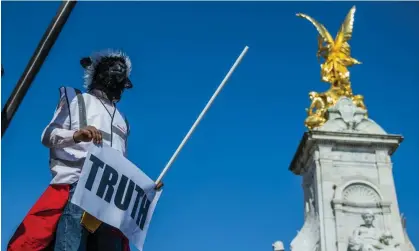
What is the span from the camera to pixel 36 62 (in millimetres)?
2605

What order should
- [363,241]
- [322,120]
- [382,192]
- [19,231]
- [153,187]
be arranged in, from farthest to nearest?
[322,120], [382,192], [363,241], [153,187], [19,231]

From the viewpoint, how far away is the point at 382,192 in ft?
47.8

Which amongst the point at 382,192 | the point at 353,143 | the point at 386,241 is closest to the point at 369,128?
the point at 353,143

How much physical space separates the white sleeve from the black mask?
365mm

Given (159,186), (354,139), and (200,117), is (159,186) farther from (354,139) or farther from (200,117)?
(354,139)

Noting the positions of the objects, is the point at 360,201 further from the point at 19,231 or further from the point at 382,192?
the point at 19,231

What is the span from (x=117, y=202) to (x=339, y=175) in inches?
471

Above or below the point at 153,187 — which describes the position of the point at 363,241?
above

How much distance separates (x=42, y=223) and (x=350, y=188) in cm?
1224

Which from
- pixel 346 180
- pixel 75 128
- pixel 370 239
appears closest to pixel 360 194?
pixel 346 180

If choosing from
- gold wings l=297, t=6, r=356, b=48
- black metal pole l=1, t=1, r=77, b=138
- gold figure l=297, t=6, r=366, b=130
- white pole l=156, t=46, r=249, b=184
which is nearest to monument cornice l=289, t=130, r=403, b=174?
gold figure l=297, t=6, r=366, b=130

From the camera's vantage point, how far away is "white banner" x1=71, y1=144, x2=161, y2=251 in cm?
331

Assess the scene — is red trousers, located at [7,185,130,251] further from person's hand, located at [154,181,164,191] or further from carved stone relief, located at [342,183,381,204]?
carved stone relief, located at [342,183,381,204]

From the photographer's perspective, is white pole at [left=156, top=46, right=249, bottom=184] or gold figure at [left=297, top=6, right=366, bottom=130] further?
gold figure at [left=297, top=6, right=366, bottom=130]
